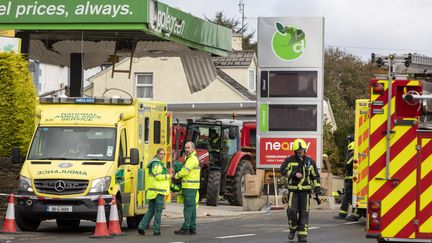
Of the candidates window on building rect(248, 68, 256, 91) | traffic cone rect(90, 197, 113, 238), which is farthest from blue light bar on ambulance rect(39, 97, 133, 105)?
window on building rect(248, 68, 256, 91)

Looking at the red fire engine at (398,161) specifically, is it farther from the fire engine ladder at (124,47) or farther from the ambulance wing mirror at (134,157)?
the fire engine ladder at (124,47)

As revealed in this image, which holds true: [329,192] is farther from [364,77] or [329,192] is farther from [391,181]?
[364,77]

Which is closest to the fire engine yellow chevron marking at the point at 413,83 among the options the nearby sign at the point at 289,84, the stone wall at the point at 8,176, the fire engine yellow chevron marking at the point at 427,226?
the fire engine yellow chevron marking at the point at 427,226

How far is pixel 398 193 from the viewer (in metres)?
13.6

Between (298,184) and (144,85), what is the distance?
114 feet

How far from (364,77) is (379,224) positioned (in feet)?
222

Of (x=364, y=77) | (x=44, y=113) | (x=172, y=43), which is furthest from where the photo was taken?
(x=364, y=77)

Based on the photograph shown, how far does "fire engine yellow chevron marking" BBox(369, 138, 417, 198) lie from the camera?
13508mm

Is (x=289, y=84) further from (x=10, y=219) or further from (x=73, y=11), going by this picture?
(x=10, y=219)

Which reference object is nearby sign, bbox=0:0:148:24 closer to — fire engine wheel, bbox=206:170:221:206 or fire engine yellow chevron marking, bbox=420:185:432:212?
fire engine wheel, bbox=206:170:221:206

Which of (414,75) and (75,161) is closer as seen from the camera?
(414,75)

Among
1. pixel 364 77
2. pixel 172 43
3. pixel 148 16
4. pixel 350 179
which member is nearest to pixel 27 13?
pixel 148 16

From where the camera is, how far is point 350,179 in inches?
1031

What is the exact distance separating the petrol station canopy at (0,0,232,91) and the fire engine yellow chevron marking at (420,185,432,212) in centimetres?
1212
